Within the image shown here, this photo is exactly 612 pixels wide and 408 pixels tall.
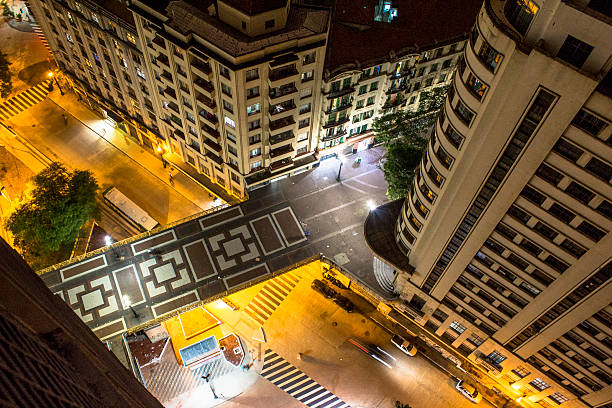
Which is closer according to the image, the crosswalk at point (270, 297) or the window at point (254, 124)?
the window at point (254, 124)

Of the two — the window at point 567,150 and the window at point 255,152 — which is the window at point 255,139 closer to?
the window at point 255,152

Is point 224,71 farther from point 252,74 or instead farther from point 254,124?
point 254,124

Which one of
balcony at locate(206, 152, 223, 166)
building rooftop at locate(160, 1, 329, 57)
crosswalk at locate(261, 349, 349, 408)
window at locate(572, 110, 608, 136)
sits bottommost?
crosswalk at locate(261, 349, 349, 408)

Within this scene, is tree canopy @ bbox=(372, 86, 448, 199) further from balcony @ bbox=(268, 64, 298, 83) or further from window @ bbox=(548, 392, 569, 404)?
window @ bbox=(548, 392, 569, 404)

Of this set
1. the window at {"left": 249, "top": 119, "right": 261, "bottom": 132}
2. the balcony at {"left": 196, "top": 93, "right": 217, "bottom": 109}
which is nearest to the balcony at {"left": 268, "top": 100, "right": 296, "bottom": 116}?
the window at {"left": 249, "top": 119, "right": 261, "bottom": 132}

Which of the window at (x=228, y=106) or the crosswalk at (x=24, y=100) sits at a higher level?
the window at (x=228, y=106)

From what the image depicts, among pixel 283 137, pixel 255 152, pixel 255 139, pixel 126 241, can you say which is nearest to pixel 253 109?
pixel 255 139

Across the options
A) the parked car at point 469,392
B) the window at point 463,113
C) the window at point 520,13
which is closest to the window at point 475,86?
the window at point 463,113

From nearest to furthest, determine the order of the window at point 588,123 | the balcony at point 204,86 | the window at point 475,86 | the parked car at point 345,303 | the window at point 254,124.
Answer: the window at point 588,123 → the window at point 475,86 → the balcony at point 204,86 → the window at point 254,124 → the parked car at point 345,303
